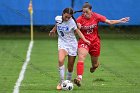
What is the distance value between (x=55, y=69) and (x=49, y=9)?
15.0 metres

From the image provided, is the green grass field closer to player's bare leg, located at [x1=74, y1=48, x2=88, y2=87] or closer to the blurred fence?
player's bare leg, located at [x1=74, y1=48, x2=88, y2=87]

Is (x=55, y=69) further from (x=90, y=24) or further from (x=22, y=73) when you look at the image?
(x=90, y=24)

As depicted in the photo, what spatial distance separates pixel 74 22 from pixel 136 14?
20.6m

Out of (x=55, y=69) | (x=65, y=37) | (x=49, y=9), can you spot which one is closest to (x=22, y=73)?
(x=55, y=69)

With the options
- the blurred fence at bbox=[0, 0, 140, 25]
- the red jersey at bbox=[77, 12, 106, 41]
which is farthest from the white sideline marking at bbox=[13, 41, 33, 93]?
the blurred fence at bbox=[0, 0, 140, 25]

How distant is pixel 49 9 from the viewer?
3212cm

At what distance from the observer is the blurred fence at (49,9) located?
31.9 meters

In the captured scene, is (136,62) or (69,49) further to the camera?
(136,62)

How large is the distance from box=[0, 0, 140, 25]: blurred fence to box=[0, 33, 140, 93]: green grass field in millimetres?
3004

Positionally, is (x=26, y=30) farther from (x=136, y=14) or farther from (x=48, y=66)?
(x=48, y=66)

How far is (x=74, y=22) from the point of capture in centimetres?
1209

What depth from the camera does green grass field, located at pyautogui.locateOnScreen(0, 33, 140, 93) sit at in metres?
12.5

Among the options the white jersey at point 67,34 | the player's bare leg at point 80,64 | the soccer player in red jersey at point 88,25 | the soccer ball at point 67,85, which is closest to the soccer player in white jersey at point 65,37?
the white jersey at point 67,34

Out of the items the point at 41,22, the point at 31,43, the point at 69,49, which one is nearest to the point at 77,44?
the point at 69,49
